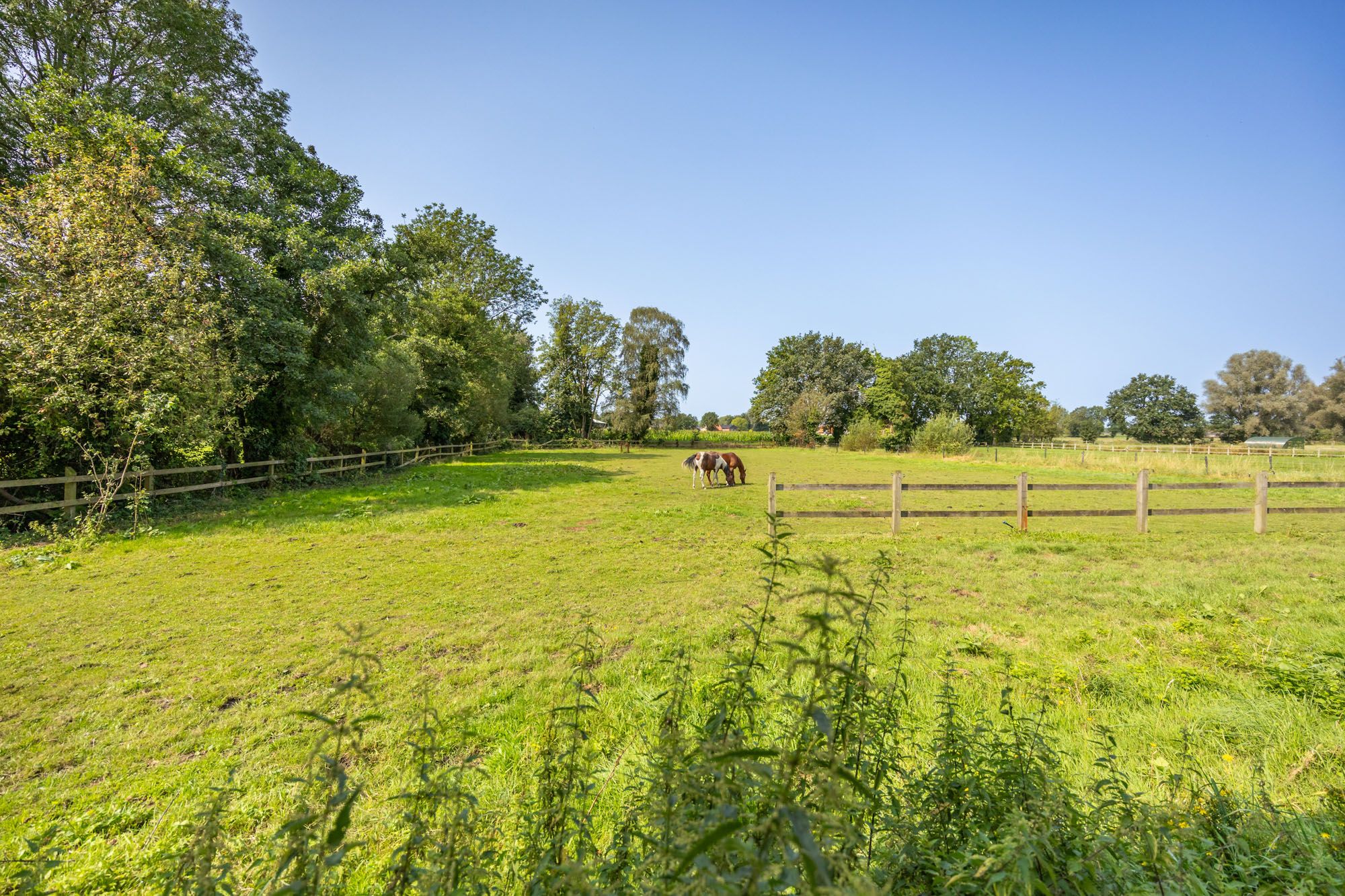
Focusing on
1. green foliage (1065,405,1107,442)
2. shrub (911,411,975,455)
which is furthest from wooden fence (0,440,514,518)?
green foliage (1065,405,1107,442)

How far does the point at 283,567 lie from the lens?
7648 millimetres

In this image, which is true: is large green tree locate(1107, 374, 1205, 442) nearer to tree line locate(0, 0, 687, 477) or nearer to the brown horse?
the brown horse

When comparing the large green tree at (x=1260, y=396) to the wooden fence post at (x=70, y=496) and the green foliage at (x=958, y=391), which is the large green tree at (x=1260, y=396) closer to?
the green foliage at (x=958, y=391)

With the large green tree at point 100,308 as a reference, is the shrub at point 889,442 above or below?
below

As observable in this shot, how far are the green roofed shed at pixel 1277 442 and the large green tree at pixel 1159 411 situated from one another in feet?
29.8

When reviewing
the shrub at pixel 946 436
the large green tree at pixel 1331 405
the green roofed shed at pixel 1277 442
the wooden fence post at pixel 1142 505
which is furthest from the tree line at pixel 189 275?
the large green tree at pixel 1331 405

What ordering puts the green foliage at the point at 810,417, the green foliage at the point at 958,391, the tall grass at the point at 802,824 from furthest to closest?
1. the green foliage at the point at 958,391
2. the green foliage at the point at 810,417
3. the tall grass at the point at 802,824

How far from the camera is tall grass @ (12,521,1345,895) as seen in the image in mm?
1118

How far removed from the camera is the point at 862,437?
46.0m

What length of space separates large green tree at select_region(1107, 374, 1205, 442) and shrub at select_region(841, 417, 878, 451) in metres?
54.1

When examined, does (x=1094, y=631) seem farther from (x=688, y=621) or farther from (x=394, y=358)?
(x=394, y=358)

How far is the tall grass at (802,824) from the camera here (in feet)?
3.67

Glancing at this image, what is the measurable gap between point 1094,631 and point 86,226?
17.6 metres

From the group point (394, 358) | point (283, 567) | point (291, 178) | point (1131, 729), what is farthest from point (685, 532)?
point (394, 358)
